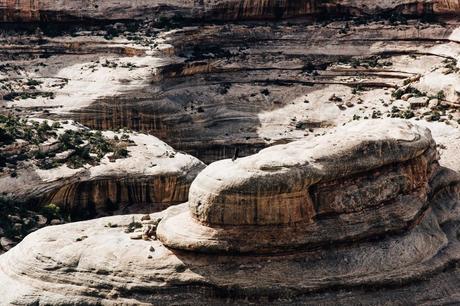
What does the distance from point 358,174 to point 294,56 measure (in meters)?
46.1

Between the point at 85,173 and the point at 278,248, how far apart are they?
2266 cm

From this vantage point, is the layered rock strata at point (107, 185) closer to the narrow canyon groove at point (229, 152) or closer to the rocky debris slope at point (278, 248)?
the narrow canyon groove at point (229, 152)

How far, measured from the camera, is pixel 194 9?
261ft

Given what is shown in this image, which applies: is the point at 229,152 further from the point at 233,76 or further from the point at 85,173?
the point at 85,173

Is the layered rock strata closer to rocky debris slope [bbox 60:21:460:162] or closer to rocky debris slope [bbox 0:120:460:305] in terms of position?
rocky debris slope [bbox 60:21:460:162]

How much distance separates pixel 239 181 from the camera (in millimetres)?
27625

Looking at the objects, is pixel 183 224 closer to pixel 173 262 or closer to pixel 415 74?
pixel 173 262

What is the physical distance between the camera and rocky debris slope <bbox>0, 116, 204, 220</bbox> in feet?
152

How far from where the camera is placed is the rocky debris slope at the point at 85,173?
46.3 m

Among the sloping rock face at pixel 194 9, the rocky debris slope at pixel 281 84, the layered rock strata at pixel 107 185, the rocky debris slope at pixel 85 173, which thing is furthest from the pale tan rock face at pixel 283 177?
the sloping rock face at pixel 194 9

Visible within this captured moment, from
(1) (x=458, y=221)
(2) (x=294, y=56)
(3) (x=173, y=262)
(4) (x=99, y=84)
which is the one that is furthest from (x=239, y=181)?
(2) (x=294, y=56)

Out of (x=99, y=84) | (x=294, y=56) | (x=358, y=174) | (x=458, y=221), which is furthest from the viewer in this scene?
(x=294, y=56)

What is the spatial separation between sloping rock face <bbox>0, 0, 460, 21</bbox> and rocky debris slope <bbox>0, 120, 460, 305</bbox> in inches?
1986

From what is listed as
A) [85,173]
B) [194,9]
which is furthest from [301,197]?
[194,9]
